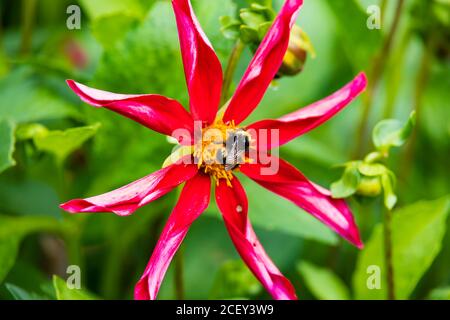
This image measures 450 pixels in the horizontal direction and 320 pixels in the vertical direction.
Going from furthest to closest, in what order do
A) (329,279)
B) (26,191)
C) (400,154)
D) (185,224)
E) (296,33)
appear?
(400,154) → (26,191) → (329,279) → (296,33) → (185,224)

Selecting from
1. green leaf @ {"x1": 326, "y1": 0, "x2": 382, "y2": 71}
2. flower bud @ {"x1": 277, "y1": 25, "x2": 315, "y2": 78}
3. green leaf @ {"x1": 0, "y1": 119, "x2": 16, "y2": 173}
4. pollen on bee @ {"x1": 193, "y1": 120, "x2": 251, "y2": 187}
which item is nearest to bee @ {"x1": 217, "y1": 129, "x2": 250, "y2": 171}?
pollen on bee @ {"x1": 193, "y1": 120, "x2": 251, "y2": 187}

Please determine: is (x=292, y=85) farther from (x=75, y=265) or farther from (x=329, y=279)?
(x=75, y=265)

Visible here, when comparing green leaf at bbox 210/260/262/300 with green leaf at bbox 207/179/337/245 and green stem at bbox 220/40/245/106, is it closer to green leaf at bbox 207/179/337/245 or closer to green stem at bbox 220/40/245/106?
green leaf at bbox 207/179/337/245

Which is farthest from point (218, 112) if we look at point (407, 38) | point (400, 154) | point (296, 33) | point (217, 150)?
point (400, 154)

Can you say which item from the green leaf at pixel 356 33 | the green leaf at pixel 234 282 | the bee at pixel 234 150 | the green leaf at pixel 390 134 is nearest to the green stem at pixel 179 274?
the green leaf at pixel 234 282

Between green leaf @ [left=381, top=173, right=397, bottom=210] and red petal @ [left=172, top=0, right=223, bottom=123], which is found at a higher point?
red petal @ [left=172, top=0, right=223, bottom=123]

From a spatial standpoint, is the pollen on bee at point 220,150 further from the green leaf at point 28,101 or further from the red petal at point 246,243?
the green leaf at point 28,101

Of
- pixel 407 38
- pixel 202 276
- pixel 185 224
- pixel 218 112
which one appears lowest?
pixel 202 276
